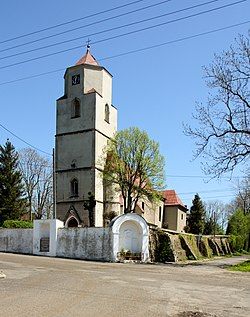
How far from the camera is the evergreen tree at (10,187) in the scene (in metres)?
50.5

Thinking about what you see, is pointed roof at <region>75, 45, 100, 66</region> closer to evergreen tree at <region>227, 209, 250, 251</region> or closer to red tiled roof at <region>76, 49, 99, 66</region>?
red tiled roof at <region>76, 49, 99, 66</region>

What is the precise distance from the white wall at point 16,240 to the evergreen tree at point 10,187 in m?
12.4

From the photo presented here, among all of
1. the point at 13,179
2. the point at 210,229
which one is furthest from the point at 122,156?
the point at 210,229

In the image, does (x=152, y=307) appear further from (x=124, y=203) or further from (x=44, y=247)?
(x=124, y=203)

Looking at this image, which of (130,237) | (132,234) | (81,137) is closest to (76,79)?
(81,137)

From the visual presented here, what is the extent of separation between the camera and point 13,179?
52125 mm

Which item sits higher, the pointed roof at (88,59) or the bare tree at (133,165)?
the pointed roof at (88,59)

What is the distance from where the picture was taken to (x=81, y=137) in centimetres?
5238

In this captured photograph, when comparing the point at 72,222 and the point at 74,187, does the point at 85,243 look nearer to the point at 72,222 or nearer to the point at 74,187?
the point at 72,222

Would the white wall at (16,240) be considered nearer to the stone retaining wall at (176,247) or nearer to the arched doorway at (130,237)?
the arched doorway at (130,237)

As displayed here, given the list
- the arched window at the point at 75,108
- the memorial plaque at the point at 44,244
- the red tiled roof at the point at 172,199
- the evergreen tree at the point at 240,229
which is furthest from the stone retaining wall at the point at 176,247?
the red tiled roof at the point at 172,199

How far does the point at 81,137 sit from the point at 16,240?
18.3 m

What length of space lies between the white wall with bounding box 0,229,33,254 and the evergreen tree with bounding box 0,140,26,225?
1244cm

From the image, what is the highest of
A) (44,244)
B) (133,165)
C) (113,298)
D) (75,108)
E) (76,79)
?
(76,79)
